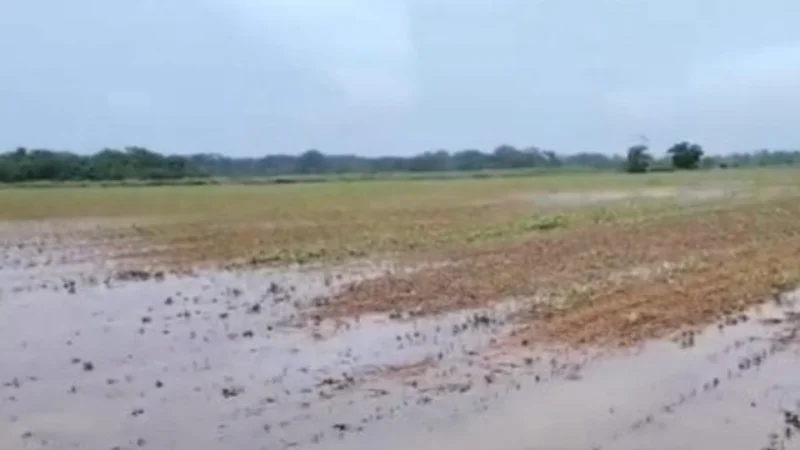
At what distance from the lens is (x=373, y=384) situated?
30.5 ft

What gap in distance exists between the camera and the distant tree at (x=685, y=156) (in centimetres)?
9962

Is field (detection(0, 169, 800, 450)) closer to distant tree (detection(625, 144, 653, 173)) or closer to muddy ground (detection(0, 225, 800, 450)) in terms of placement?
muddy ground (detection(0, 225, 800, 450))

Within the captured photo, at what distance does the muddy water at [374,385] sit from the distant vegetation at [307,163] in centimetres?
7105

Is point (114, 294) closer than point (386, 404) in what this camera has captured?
No

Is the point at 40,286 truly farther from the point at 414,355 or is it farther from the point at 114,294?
the point at 414,355

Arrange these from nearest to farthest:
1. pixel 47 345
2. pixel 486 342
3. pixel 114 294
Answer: pixel 486 342
pixel 47 345
pixel 114 294

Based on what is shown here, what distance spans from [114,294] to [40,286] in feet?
7.06

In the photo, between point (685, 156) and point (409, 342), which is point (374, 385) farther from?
point (685, 156)

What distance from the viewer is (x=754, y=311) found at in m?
12.5

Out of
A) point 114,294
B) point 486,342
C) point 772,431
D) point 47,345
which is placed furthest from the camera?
point 114,294

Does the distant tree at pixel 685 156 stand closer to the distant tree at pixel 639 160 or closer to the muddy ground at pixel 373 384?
the distant tree at pixel 639 160

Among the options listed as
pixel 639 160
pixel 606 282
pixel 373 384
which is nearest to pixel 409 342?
pixel 373 384

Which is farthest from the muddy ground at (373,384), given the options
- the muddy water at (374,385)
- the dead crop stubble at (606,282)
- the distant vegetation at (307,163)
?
the distant vegetation at (307,163)

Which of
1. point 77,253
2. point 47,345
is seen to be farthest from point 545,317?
point 77,253
